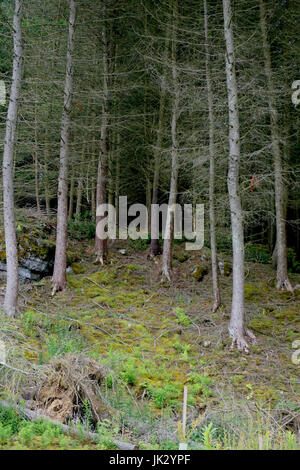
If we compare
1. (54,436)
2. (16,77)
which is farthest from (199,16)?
(54,436)

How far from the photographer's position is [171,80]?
36.5 ft

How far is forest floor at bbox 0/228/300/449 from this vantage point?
3.89 metres

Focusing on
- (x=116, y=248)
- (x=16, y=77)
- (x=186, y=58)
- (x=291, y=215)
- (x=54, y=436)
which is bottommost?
(x=54, y=436)

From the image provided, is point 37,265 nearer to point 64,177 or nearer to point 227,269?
point 64,177

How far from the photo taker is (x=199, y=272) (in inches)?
460

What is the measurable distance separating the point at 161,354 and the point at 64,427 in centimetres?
345

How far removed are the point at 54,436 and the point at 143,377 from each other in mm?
2572

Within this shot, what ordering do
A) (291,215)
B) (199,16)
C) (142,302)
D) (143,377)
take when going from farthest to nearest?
(291,215) → (199,16) → (142,302) → (143,377)

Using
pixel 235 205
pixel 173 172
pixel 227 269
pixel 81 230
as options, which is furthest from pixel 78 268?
pixel 235 205

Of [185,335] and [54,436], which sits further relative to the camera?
[185,335]

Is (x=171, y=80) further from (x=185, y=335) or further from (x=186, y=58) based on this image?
(x=185, y=335)

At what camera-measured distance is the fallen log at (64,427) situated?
3398 millimetres

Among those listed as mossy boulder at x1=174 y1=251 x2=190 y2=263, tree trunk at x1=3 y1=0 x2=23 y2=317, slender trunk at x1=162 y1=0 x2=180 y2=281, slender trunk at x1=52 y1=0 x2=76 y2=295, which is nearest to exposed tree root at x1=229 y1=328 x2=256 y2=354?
slender trunk at x1=162 y1=0 x2=180 y2=281

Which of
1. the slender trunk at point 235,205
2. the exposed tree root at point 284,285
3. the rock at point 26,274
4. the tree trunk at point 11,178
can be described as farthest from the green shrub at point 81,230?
the slender trunk at point 235,205
